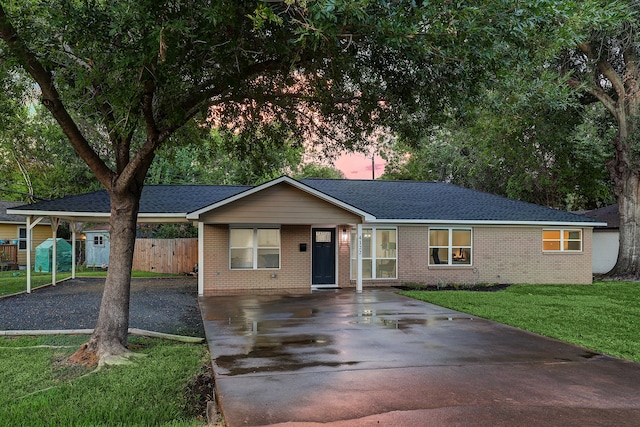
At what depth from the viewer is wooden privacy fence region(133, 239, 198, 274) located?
1022 inches

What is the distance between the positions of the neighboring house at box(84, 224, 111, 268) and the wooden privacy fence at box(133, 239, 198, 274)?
5171 millimetres

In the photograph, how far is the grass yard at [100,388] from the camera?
504 cm

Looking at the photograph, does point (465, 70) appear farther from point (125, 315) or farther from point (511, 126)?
point (511, 126)

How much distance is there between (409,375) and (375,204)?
13.8 meters

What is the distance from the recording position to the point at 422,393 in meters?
5.74

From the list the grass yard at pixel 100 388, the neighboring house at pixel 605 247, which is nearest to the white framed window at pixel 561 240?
the neighboring house at pixel 605 247

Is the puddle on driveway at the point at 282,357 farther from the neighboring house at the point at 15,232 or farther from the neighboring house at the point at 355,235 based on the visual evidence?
the neighboring house at the point at 15,232

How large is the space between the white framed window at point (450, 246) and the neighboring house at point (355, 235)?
4 centimetres

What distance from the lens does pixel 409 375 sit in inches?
255

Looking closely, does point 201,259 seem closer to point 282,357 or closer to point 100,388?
point 282,357

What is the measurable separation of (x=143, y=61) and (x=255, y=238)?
34.5 feet

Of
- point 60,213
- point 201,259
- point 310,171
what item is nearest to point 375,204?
point 201,259

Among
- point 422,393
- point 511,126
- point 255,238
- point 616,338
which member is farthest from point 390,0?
point 511,126

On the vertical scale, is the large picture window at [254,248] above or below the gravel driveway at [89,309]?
above
